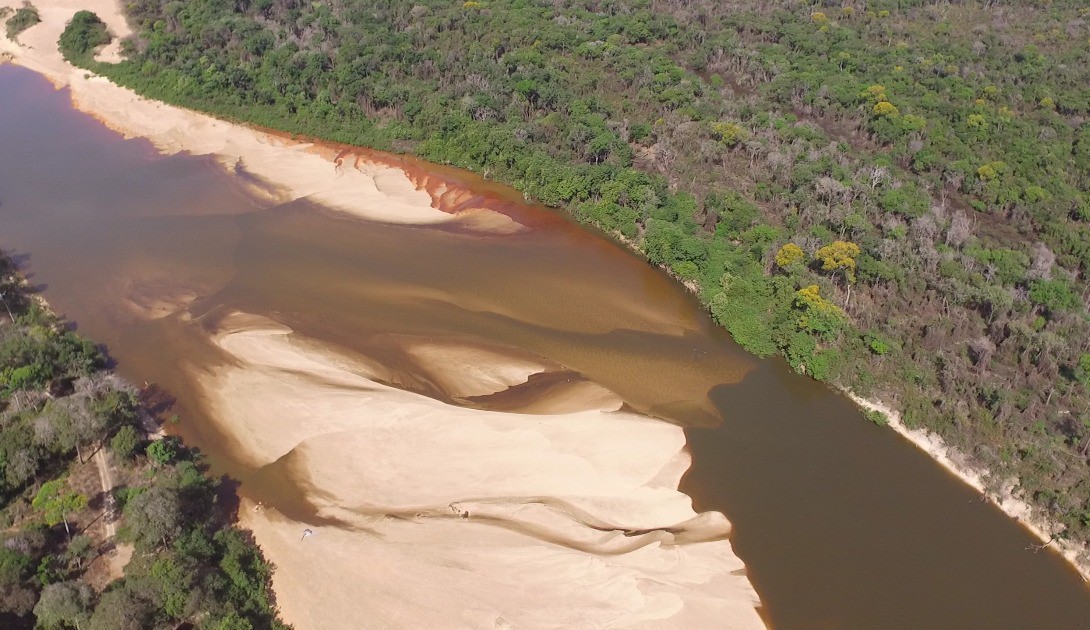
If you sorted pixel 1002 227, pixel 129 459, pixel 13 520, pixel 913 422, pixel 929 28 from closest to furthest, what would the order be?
pixel 13 520 → pixel 129 459 → pixel 913 422 → pixel 1002 227 → pixel 929 28

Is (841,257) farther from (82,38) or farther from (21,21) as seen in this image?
(21,21)

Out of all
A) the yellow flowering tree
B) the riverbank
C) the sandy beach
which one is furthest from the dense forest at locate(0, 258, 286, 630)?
the yellow flowering tree

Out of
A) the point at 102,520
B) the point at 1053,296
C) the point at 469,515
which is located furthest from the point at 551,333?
the point at 1053,296

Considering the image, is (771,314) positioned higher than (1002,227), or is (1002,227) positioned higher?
(1002,227)

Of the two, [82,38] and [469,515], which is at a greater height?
[82,38]

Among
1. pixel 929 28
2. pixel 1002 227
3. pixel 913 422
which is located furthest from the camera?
pixel 929 28

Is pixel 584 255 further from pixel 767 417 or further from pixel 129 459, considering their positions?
pixel 129 459

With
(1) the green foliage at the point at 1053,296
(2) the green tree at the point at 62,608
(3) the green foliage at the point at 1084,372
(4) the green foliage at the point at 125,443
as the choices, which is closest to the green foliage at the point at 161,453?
(4) the green foliage at the point at 125,443

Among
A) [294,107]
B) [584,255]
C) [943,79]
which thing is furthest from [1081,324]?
[294,107]
